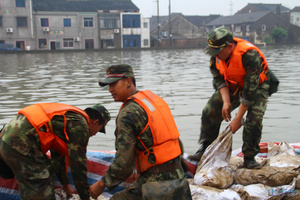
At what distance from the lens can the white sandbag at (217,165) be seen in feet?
14.0

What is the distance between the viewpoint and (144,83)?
1512 centimetres

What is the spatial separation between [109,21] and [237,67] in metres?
54.3

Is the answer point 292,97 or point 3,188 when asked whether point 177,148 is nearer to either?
point 3,188

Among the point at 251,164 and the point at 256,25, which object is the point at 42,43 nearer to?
the point at 256,25

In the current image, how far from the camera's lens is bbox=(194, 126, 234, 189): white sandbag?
14.0ft

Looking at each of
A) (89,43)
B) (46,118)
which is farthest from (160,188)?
(89,43)

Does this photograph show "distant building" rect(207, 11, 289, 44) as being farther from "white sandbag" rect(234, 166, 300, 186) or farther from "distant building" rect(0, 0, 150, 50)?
"white sandbag" rect(234, 166, 300, 186)

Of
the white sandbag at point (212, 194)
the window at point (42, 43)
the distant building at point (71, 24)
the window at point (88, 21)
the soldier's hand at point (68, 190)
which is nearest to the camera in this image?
the white sandbag at point (212, 194)

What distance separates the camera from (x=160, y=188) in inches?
123

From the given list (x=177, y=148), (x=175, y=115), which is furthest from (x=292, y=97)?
(x=177, y=148)

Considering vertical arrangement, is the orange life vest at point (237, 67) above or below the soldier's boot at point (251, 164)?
above

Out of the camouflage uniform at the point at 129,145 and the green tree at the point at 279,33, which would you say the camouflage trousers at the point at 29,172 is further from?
the green tree at the point at 279,33

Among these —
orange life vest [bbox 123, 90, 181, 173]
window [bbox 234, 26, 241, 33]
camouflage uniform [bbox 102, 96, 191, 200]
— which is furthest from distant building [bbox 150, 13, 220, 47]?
camouflage uniform [bbox 102, 96, 191, 200]

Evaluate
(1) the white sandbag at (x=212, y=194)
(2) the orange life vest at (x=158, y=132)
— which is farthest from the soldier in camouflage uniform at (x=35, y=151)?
(1) the white sandbag at (x=212, y=194)
